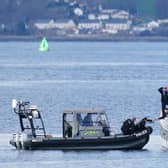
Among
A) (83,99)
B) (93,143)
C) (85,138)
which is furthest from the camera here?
(83,99)

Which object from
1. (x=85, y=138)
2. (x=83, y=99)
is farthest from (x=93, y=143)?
(x=83, y=99)

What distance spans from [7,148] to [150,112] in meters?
18.1

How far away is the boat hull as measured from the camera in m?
48.8

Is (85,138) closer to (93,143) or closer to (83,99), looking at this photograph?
(93,143)

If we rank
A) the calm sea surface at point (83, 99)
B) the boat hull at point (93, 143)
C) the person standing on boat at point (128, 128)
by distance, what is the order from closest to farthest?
the calm sea surface at point (83, 99) → the boat hull at point (93, 143) → the person standing on boat at point (128, 128)

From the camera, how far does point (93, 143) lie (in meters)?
48.8

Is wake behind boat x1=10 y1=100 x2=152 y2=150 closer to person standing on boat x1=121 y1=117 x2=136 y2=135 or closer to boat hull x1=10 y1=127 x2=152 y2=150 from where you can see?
boat hull x1=10 y1=127 x2=152 y2=150

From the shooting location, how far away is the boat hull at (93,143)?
1921 inches

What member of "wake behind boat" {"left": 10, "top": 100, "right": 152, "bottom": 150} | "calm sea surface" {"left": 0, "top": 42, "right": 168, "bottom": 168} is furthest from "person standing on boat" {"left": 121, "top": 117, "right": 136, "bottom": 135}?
"calm sea surface" {"left": 0, "top": 42, "right": 168, "bottom": 168}

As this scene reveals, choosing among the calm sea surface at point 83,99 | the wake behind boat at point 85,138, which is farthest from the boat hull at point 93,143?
the calm sea surface at point 83,99

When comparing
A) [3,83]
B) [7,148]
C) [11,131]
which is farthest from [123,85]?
[7,148]

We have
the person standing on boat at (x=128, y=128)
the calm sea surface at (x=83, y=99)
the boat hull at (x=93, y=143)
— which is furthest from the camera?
the person standing on boat at (x=128, y=128)

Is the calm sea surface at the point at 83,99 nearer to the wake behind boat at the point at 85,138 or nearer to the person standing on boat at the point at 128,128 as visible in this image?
the wake behind boat at the point at 85,138

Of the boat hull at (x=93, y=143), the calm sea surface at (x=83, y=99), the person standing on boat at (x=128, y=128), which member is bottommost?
the calm sea surface at (x=83, y=99)
